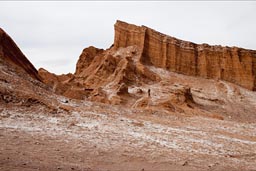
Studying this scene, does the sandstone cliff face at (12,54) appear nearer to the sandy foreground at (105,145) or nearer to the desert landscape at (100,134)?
the desert landscape at (100,134)

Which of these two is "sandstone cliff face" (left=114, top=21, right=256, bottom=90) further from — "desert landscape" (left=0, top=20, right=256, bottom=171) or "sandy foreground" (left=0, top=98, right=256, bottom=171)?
"sandy foreground" (left=0, top=98, right=256, bottom=171)

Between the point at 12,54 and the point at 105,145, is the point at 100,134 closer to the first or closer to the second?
the point at 105,145

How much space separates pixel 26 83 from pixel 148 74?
33901 millimetres

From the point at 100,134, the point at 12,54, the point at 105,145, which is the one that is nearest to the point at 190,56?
the point at 12,54

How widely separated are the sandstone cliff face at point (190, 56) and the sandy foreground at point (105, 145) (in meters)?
41.2

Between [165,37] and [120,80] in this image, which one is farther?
[165,37]

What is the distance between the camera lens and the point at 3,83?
16.0 m

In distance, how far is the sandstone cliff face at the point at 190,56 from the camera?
59.5 meters

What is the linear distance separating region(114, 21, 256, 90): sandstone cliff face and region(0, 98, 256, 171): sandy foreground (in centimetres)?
4118

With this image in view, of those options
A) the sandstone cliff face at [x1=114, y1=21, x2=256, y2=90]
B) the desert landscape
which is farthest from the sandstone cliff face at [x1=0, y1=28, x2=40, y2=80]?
the sandstone cliff face at [x1=114, y1=21, x2=256, y2=90]

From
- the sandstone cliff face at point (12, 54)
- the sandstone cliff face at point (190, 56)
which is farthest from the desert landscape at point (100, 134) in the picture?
the sandstone cliff face at point (190, 56)

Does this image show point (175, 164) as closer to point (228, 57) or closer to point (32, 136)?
point (32, 136)

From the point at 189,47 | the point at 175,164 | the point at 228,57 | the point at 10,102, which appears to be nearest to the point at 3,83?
the point at 10,102

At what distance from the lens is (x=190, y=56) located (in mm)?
63250
